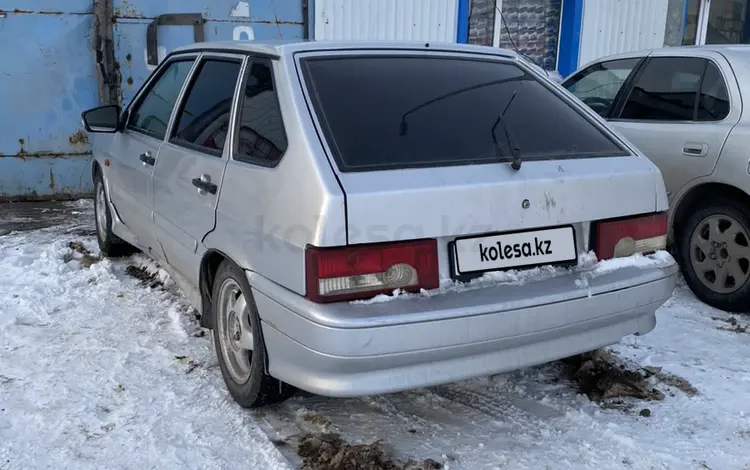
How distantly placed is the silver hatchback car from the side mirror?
1.20m

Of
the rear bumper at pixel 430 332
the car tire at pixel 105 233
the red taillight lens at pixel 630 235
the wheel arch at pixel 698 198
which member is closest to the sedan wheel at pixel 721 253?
the wheel arch at pixel 698 198

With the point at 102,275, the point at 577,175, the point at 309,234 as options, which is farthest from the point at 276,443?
the point at 102,275

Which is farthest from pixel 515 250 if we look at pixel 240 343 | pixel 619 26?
pixel 619 26

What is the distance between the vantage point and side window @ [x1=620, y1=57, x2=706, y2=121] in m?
4.78

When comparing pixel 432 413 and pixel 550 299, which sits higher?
pixel 550 299

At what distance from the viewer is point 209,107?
346 centimetres

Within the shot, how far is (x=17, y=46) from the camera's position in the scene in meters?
7.01

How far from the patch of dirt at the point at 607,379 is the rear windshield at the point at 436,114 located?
3.53 feet

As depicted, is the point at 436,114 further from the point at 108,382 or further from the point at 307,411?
the point at 108,382

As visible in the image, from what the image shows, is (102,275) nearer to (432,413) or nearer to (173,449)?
(173,449)

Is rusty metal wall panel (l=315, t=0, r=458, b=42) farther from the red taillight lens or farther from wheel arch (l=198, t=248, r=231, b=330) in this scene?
the red taillight lens

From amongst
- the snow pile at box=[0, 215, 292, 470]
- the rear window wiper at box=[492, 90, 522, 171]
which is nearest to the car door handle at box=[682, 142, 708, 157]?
the rear window wiper at box=[492, 90, 522, 171]

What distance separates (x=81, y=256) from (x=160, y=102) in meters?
1.74

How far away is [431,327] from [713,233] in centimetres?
281
